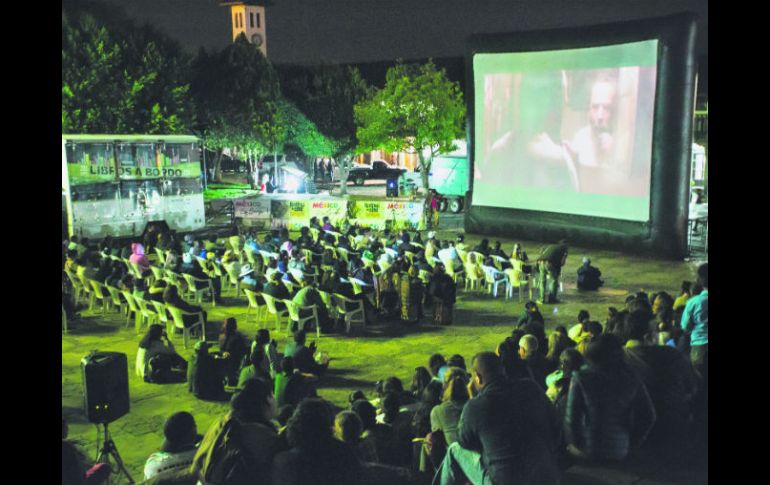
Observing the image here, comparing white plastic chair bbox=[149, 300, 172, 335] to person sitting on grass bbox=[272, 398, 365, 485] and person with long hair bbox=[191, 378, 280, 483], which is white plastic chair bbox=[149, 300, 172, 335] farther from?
person sitting on grass bbox=[272, 398, 365, 485]

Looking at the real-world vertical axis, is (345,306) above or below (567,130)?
below

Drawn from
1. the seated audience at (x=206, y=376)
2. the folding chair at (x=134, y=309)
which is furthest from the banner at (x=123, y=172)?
the seated audience at (x=206, y=376)

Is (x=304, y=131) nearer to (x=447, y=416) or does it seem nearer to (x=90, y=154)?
(x=90, y=154)

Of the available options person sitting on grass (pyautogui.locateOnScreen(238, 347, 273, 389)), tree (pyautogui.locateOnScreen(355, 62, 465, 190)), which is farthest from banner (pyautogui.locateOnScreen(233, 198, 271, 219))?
person sitting on grass (pyautogui.locateOnScreen(238, 347, 273, 389))

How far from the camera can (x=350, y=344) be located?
10508 mm

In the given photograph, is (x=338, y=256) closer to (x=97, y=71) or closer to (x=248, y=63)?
(x=97, y=71)

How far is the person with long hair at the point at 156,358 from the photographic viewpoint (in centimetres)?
872

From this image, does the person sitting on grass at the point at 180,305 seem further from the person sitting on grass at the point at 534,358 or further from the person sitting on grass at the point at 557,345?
the person sitting on grass at the point at 557,345

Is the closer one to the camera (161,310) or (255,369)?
(255,369)

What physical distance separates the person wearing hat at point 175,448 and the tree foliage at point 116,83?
21.1 metres

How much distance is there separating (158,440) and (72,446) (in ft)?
9.44

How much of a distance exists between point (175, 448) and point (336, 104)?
36513 mm

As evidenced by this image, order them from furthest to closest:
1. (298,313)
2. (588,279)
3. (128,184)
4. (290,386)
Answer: (128,184) < (588,279) < (298,313) < (290,386)

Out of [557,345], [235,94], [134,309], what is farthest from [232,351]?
[235,94]
